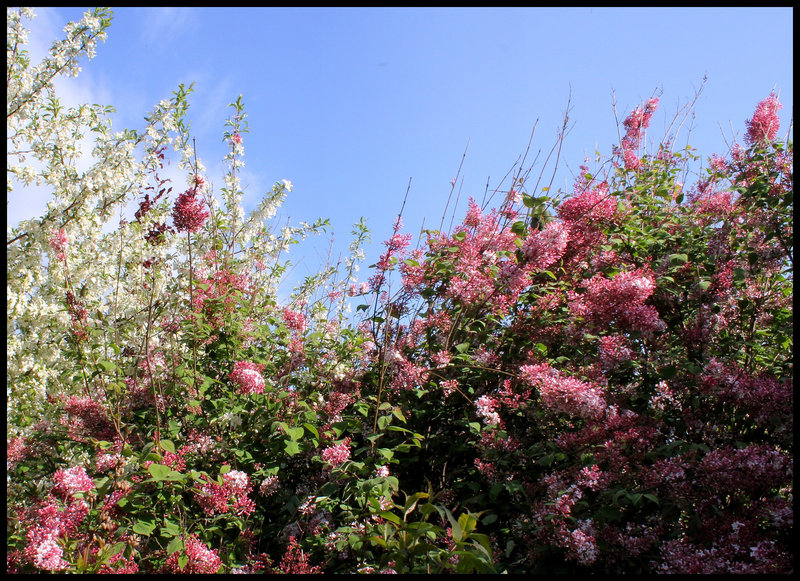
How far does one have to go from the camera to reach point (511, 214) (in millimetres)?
2996

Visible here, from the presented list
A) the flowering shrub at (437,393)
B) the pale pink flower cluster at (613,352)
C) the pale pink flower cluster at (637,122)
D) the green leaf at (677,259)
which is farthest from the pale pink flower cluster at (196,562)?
the pale pink flower cluster at (637,122)

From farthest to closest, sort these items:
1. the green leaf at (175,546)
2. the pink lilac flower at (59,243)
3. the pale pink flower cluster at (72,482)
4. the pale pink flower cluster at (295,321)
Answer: the pale pink flower cluster at (295,321)
the pink lilac flower at (59,243)
the pale pink flower cluster at (72,482)
the green leaf at (175,546)

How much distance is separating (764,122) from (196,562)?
3.30 meters

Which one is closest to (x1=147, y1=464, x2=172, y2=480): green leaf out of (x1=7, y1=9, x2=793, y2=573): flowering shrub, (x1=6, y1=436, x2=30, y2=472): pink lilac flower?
(x1=7, y1=9, x2=793, y2=573): flowering shrub

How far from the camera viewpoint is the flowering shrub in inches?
72.9

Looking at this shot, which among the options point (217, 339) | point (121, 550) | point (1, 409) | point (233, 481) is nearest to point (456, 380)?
point (233, 481)

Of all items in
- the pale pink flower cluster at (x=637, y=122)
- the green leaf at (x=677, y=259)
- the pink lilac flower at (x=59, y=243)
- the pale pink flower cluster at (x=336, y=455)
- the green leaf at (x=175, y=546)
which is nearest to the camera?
the green leaf at (x=175, y=546)

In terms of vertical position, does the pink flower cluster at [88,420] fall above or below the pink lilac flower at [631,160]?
below

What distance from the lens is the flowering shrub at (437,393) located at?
6.07ft

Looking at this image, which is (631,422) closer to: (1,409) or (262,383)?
(262,383)

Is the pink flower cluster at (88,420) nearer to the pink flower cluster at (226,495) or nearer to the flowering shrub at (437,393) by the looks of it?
the flowering shrub at (437,393)

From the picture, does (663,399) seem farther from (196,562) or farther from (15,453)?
(15,453)

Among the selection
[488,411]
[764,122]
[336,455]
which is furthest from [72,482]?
[764,122]

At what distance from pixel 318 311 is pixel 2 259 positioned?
5.88 feet
